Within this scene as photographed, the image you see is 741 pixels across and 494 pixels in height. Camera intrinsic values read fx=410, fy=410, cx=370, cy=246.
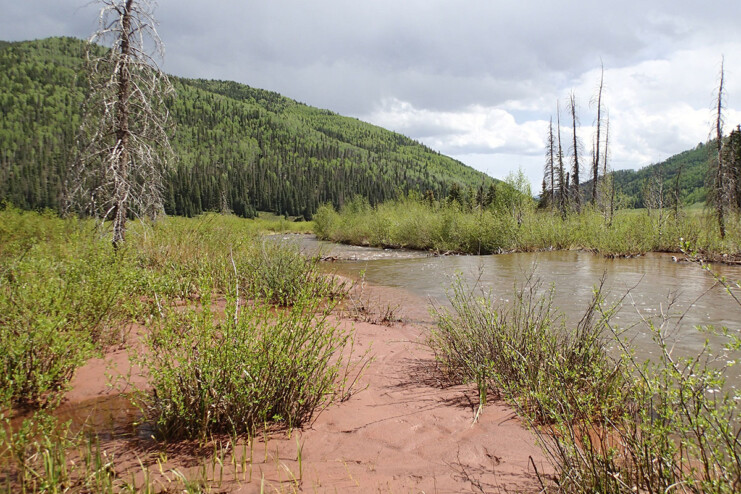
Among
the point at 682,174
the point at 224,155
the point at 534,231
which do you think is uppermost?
the point at 224,155

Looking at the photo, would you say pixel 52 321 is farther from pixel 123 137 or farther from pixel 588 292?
pixel 588 292

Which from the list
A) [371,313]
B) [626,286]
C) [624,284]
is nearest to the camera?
[626,286]

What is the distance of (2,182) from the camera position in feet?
265

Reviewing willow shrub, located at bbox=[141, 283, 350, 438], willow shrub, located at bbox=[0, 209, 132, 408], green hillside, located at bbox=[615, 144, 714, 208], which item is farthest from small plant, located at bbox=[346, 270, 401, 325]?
green hillside, located at bbox=[615, 144, 714, 208]

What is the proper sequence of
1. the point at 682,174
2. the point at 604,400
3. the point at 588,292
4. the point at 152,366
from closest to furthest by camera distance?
the point at 604,400, the point at 152,366, the point at 588,292, the point at 682,174

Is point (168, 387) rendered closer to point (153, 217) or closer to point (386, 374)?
point (386, 374)

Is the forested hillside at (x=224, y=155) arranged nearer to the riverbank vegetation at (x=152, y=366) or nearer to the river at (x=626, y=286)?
the river at (x=626, y=286)

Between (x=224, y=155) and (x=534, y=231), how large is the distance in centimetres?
13315

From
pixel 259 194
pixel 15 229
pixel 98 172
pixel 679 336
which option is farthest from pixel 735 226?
pixel 259 194

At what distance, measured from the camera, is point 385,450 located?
273 cm

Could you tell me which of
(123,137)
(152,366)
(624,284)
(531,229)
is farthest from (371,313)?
(531,229)

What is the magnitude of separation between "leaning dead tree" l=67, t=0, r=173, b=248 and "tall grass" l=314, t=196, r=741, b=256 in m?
8.14

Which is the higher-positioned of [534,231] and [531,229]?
[531,229]

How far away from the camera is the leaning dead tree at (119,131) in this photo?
26.6 feet
